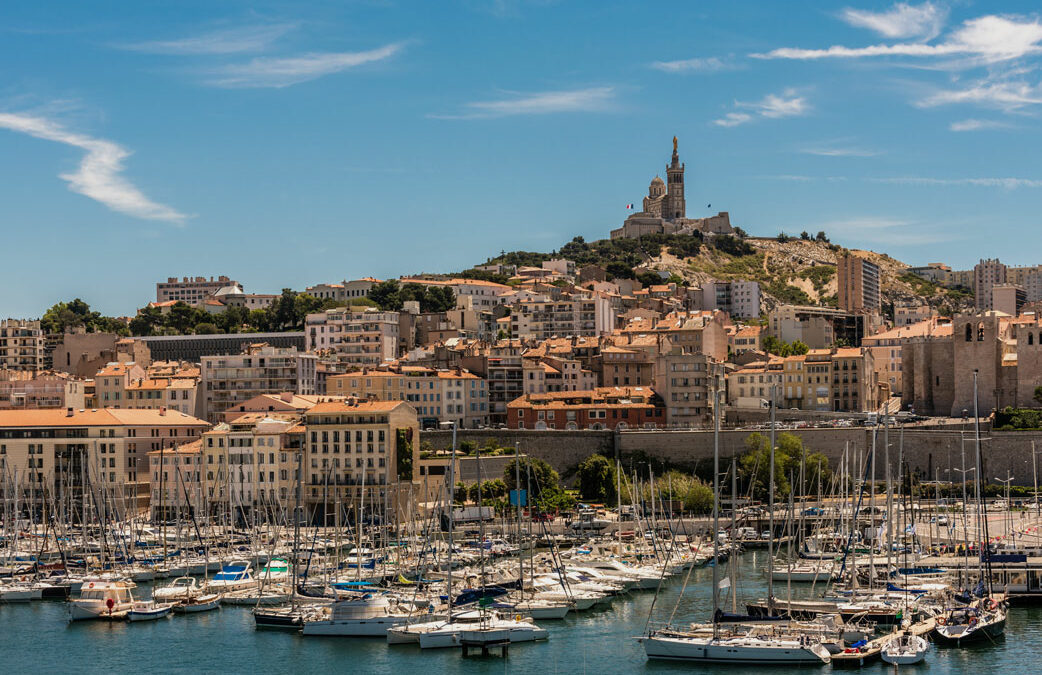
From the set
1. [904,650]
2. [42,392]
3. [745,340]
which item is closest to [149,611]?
[904,650]

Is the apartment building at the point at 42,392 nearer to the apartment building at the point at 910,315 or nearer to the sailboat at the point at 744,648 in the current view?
Answer: the sailboat at the point at 744,648

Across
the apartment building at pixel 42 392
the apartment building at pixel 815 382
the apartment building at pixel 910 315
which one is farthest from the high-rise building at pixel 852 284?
the apartment building at pixel 42 392

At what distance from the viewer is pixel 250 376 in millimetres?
96188

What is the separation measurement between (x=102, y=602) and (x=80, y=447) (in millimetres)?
24451

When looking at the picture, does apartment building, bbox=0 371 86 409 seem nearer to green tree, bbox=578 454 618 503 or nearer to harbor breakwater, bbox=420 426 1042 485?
harbor breakwater, bbox=420 426 1042 485

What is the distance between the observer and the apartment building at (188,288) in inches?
6152

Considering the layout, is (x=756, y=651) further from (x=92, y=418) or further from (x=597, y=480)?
(x=92, y=418)

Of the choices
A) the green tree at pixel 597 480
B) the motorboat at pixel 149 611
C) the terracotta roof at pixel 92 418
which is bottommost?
the motorboat at pixel 149 611

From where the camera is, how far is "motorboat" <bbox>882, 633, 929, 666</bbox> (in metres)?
41.4

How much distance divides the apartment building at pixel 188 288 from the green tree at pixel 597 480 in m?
87.2

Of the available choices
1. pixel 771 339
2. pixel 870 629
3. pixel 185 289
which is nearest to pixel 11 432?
pixel 870 629

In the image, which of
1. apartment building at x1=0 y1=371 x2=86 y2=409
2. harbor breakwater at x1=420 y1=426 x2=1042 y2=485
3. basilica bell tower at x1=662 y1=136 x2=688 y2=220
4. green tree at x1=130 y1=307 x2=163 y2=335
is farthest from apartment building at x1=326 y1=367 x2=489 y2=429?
basilica bell tower at x1=662 y1=136 x2=688 y2=220

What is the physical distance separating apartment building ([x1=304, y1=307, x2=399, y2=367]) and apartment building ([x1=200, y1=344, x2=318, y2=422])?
11.8m

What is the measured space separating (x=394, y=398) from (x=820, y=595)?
4147 centimetres
